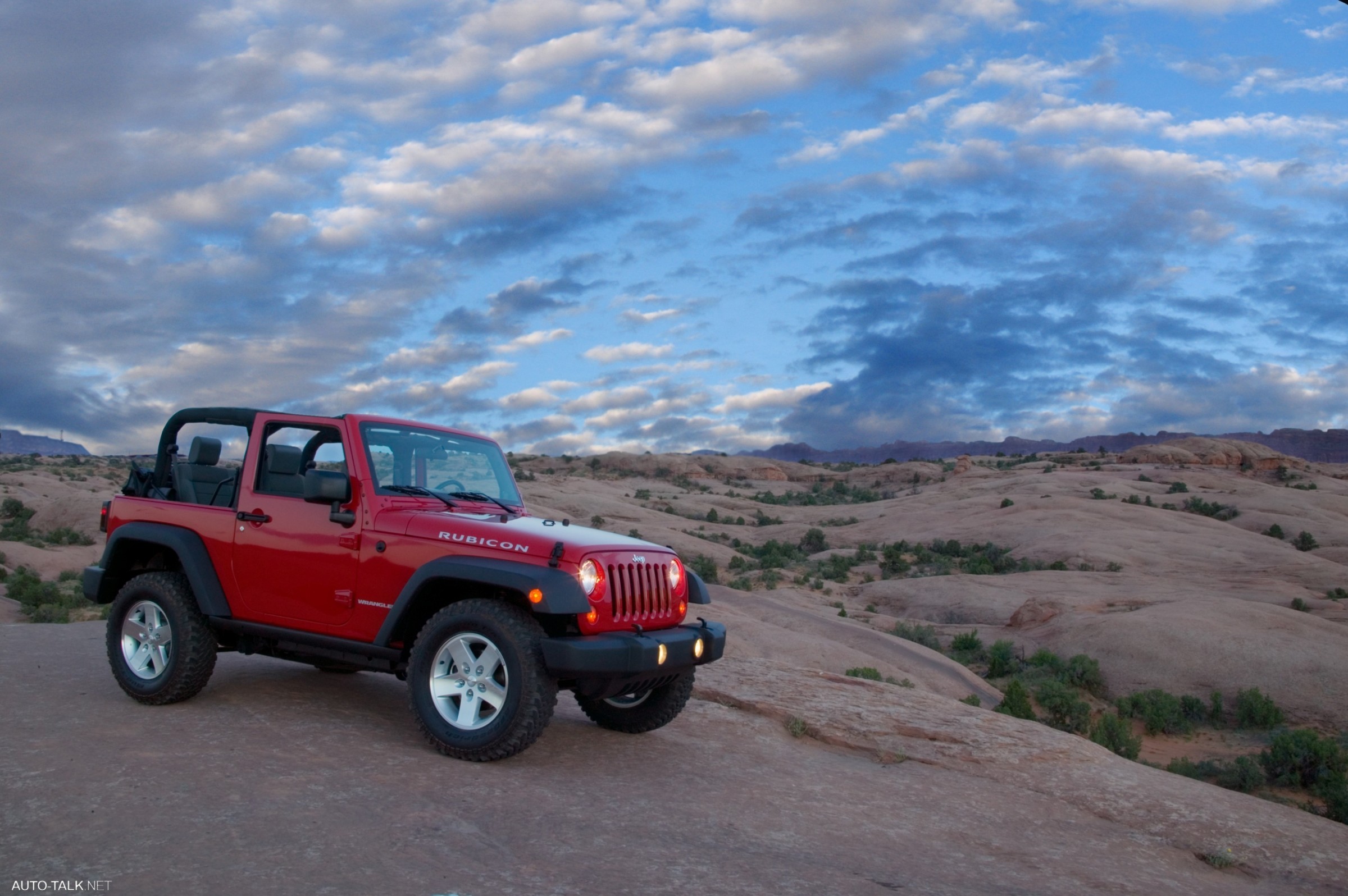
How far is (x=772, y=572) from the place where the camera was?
26344mm

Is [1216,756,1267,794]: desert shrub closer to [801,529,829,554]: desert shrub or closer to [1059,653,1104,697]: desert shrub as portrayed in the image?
[1059,653,1104,697]: desert shrub

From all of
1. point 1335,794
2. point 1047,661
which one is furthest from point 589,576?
point 1047,661

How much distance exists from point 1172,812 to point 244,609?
6191 mm

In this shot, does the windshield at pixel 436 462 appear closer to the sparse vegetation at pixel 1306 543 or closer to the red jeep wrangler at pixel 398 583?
the red jeep wrangler at pixel 398 583

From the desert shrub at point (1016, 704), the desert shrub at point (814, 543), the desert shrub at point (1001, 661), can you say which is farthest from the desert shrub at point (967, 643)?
the desert shrub at point (814, 543)

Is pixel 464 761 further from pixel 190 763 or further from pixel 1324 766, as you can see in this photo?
pixel 1324 766

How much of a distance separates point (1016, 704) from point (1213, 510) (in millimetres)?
30200

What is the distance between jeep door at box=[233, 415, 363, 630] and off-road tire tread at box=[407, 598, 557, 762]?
0.88 meters

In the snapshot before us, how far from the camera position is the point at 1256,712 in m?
14.1

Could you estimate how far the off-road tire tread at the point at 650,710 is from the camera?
6859 millimetres

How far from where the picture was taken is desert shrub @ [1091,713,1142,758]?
39.8ft

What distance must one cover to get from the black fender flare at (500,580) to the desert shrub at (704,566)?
18.3 metres

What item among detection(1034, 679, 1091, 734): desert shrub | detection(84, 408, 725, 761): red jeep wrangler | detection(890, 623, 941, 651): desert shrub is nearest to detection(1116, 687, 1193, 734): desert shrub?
detection(1034, 679, 1091, 734): desert shrub

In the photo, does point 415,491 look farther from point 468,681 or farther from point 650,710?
point 650,710
